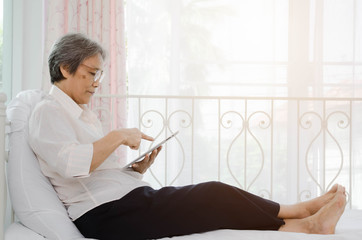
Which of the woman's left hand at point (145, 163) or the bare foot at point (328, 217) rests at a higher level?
the woman's left hand at point (145, 163)

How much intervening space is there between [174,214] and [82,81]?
0.62 metres

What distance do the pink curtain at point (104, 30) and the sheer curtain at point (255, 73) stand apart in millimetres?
333

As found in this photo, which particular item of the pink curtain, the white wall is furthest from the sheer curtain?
the white wall

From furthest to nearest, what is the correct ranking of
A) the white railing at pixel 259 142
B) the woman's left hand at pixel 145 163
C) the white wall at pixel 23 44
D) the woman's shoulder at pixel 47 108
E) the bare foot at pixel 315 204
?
the white railing at pixel 259 142, the white wall at pixel 23 44, the woman's left hand at pixel 145 163, the bare foot at pixel 315 204, the woman's shoulder at pixel 47 108

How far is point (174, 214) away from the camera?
1.43 meters

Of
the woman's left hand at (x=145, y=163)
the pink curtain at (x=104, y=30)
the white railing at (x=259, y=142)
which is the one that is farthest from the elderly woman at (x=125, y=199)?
the white railing at (x=259, y=142)

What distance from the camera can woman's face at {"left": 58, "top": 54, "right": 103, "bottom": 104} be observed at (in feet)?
5.28

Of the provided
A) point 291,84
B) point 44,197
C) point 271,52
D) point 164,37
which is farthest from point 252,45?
point 44,197

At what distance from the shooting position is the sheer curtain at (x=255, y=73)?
3.39m

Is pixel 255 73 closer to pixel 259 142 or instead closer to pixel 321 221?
pixel 259 142

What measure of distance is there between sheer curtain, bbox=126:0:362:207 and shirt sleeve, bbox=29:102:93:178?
1904 mm

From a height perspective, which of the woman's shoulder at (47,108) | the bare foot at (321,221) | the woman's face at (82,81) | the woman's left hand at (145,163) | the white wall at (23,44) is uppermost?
the white wall at (23,44)

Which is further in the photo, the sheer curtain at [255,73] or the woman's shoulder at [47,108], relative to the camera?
the sheer curtain at [255,73]

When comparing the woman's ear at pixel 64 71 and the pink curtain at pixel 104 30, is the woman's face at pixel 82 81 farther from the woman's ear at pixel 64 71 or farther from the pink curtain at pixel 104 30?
the pink curtain at pixel 104 30
